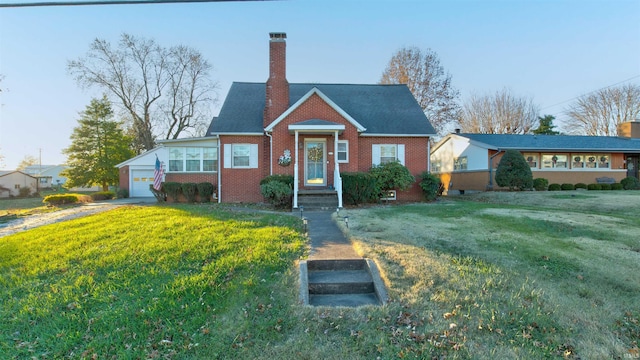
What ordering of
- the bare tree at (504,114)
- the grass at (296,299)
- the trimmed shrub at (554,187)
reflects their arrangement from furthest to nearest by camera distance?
the bare tree at (504,114)
the trimmed shrub at (554,187)
the grass at (296,299)

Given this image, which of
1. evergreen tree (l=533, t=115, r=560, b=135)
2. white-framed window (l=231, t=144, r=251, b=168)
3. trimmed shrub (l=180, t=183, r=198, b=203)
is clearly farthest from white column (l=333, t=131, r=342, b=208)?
evergreen tree (l=533, t=115, r=560, b=135)

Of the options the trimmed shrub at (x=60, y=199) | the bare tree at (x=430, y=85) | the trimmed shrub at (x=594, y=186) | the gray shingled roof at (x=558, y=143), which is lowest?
the trimmed shrub at (x=60, y=199)

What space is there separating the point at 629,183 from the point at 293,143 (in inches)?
914

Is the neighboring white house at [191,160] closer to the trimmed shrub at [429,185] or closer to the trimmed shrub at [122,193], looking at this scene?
the trimmed shrub at [122,193]

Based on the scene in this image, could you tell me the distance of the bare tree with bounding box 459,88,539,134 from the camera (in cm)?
3772

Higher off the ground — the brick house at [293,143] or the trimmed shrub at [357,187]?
the brick house at [293,143]

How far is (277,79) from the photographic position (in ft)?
48.3

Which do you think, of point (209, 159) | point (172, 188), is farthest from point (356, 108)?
point (172, 188)

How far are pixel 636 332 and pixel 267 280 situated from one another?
14.8ft

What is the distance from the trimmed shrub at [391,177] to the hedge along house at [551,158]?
9171mm

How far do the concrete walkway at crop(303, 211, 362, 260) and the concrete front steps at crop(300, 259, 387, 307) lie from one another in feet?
0.71

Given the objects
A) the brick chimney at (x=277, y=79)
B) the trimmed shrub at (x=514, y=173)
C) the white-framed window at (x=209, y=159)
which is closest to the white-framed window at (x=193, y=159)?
the white-framed window at (x=209, y=159)

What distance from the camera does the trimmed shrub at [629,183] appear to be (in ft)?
71.3

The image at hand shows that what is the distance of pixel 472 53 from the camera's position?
1811 cm
